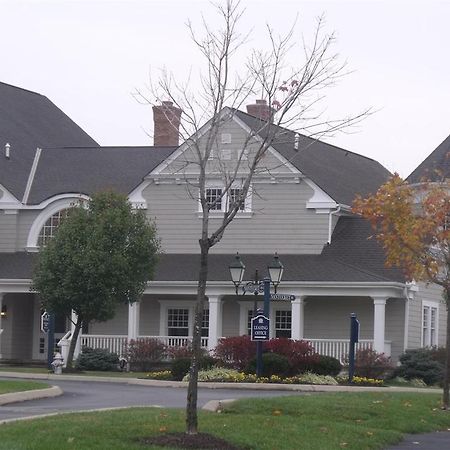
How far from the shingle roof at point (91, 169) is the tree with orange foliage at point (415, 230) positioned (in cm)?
1891

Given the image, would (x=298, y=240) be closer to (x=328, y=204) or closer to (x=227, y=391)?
(x=328, y=204)

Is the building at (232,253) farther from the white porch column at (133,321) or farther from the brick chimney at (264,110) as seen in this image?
the brick chimney at (264,110)

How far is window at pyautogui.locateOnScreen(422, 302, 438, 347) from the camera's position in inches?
1636

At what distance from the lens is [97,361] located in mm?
39156

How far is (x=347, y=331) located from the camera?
131ft

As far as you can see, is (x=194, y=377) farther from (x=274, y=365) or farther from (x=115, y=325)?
(x=115, y=325)

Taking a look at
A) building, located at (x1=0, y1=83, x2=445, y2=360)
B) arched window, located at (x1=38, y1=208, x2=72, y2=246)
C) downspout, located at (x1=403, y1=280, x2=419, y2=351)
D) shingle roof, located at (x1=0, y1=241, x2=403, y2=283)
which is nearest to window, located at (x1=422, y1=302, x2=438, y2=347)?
building, located at (x1=0, y1=83, x2=445, y2=360)

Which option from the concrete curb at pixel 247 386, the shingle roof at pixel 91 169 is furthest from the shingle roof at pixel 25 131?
the concrete curb at pixel 247 386

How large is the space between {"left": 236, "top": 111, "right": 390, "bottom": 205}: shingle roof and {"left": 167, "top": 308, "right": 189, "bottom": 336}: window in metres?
6.56

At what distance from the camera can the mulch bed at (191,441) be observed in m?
15.3

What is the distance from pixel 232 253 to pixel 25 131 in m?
11.6

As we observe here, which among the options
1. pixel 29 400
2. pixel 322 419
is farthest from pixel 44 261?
pixel 322 419

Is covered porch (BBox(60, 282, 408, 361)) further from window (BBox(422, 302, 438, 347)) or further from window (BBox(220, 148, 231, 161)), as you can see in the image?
window (BBox(220, 148, 231, 161))

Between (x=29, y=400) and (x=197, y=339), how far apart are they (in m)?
9.00
